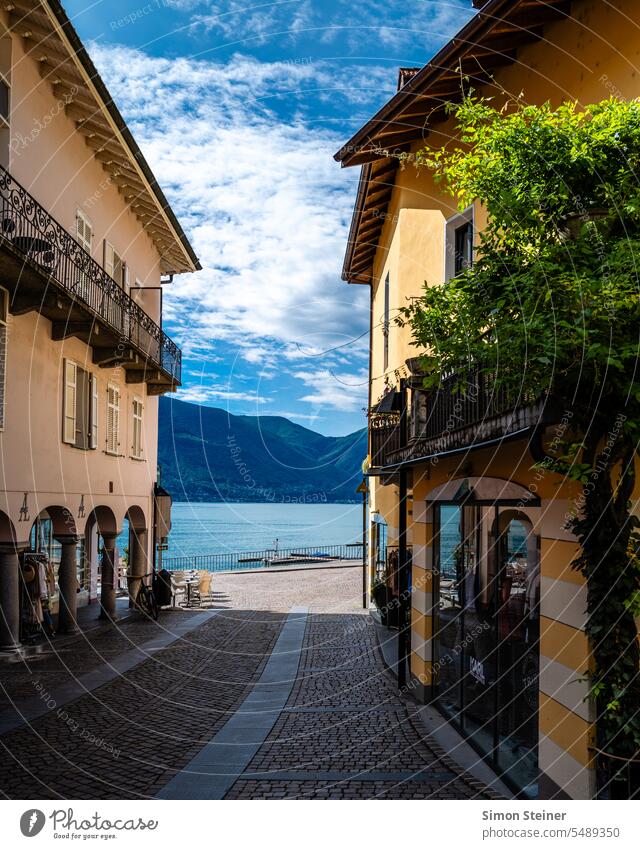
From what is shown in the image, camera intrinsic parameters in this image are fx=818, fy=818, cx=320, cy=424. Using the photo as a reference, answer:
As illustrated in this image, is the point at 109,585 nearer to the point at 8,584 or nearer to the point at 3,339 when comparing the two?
the point at 8,584

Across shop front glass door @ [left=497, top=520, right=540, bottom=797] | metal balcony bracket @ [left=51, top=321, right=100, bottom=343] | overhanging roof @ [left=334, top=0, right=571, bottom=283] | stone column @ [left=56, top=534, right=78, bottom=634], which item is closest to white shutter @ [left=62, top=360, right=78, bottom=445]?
metal balcony bracket @ [left=51, top=321, right=100, bottom=343]

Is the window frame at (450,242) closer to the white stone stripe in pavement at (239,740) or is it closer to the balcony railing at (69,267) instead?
the balcony railing at (69,267)

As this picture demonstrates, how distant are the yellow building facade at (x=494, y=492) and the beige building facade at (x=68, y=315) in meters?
5.97

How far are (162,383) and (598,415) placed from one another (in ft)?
72.7

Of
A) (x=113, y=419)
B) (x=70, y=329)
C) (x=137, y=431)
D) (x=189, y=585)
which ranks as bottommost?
(x=189, y=585)

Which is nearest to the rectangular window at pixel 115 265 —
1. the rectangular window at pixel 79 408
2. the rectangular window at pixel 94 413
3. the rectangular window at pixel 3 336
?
the rectangular window at pixel 94 413

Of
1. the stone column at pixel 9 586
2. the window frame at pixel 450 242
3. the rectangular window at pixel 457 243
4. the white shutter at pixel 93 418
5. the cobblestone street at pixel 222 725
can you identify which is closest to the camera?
the cobblestone street at pixel 222 725

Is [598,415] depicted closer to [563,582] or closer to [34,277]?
[563,582]

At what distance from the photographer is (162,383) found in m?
27.0

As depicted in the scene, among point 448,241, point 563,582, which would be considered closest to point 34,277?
point 448,241

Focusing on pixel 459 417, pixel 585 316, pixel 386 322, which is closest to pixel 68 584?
pixel 386 322

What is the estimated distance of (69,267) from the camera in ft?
56.6

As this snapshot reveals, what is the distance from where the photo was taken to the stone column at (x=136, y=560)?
992 inches

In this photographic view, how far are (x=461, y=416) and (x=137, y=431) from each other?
683 inches
